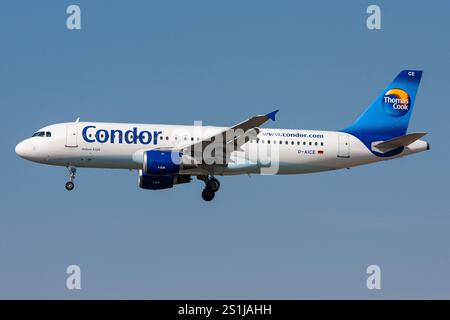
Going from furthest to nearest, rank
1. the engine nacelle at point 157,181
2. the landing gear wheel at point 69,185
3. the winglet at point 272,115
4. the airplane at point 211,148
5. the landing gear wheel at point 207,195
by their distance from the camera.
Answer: the landing gear wheel at point 207,195
the engine nacelle at point 157,181
the landing gear wheel at point 69,185
the airplane at point 211,148
the winglet at point 272,115

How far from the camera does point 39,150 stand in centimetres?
6159

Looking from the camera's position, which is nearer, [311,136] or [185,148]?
[185,148]

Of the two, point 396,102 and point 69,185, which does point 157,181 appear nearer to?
point 69,185

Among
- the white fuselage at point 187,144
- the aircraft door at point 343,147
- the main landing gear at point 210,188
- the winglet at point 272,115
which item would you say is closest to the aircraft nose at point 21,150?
the white fuselage at point 187,144

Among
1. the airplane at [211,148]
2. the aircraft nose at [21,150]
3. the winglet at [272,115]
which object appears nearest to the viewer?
the winglet at [272,115]

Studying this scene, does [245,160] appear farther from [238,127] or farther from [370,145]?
[370,145]

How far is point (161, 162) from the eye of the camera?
6000 centimetres

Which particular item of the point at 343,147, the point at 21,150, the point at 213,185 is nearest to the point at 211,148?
the point at 213,185

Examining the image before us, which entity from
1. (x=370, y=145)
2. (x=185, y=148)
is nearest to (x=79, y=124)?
(x=185, y=148)

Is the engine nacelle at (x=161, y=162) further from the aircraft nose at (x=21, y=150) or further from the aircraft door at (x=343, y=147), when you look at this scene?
the aircraft door at (x=343, y=147)

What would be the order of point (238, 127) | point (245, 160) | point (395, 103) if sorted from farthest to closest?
point (395, 103) → point (245, 160) → point (238, 127)

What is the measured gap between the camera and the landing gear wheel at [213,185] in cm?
6341

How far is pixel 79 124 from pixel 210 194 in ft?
31.2

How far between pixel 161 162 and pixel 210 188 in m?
4.87
